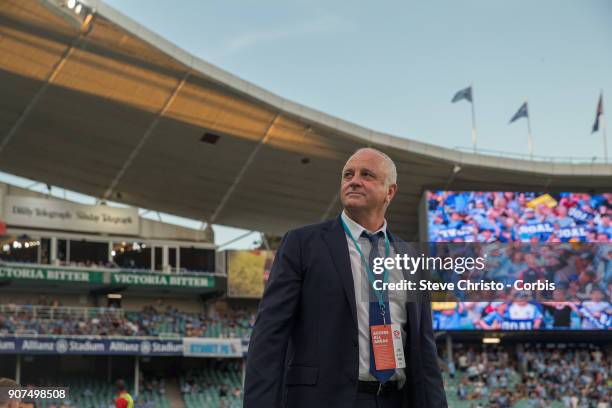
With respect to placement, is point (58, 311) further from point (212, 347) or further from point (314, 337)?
point (314, 337)

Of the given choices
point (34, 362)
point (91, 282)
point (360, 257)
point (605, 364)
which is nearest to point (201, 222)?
point (91, 282)

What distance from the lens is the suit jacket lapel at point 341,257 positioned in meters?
4.22

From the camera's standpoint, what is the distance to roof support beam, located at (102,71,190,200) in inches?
1464

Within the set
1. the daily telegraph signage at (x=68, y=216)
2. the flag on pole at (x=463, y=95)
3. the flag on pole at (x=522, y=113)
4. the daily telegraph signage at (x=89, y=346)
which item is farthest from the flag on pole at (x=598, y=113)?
the daily telegraph signage at (x=89, y=346)

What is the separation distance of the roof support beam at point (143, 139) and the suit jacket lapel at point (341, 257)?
32.3 metres

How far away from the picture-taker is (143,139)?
3991 cm

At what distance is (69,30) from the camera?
33.4 meters

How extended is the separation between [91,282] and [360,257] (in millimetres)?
37452

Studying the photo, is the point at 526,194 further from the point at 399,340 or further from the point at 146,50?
the point at 399,340

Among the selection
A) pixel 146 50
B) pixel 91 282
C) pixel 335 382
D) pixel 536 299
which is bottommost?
pixel 335 382

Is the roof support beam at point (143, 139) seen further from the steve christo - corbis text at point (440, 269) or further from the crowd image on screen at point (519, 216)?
the steve christo - corbis text at point (440, 269)

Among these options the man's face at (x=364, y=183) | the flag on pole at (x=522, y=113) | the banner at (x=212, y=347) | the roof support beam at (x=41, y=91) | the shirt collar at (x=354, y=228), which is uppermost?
the flag on pole at (x=522, y=113)

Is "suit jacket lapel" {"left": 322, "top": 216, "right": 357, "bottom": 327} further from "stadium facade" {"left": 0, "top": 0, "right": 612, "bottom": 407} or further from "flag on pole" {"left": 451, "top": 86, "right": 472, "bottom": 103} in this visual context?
"flag on pole" {"left": 451, "top": 86, "right": 472, "bottom": 103}

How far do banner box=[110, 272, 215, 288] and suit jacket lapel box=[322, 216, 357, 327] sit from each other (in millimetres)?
37551
